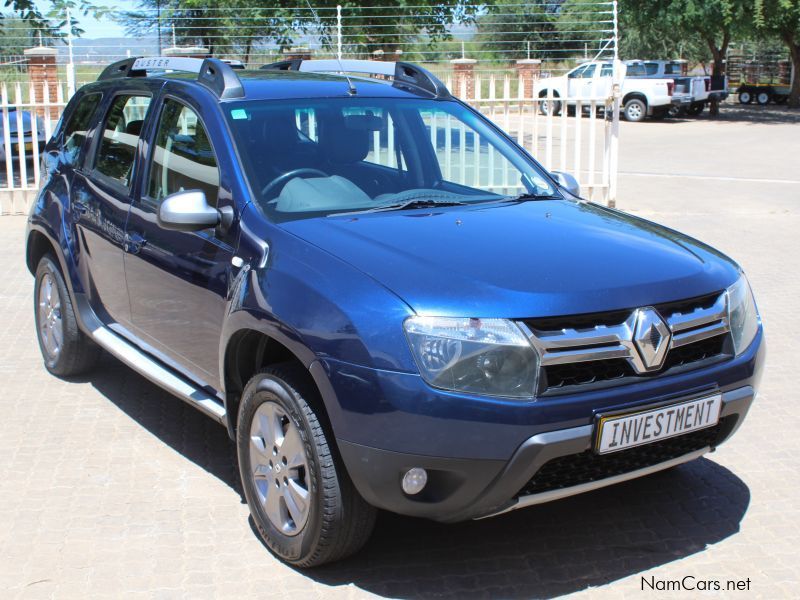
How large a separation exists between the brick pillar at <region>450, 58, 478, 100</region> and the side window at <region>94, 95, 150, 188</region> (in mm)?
14791

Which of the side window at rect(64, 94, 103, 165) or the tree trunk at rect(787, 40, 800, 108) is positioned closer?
the side window at rect(64, 94, 103, 165)

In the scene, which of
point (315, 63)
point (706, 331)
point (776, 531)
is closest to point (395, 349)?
point (706, 331)

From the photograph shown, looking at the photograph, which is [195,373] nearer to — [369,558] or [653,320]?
[369,558]

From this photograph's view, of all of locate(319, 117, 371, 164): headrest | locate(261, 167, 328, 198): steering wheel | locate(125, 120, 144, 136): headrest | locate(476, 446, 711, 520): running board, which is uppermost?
locate(125, 120, 144, 136): headrest

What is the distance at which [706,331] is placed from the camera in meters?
3.58

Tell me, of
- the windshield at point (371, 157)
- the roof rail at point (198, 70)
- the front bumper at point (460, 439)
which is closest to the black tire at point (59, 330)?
the roof rail at point (198, 70)

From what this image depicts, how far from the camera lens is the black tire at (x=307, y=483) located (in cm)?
341

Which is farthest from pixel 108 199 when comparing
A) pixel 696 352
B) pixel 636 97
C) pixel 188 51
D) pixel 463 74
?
pixel 636 97

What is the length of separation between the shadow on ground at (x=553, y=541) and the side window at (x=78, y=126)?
2076 millimetres

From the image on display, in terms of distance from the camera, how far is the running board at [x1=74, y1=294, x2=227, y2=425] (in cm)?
431

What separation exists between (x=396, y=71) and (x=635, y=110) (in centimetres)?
2877

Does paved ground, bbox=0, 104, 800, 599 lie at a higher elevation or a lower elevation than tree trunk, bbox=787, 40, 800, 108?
lower

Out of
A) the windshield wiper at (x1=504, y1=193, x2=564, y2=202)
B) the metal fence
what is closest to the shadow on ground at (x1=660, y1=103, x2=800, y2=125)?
the metal fence

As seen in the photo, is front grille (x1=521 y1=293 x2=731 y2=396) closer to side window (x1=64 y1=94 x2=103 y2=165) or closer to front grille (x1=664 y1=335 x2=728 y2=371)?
front grille (x1=664 y1=335 x2=728 y2=371)
